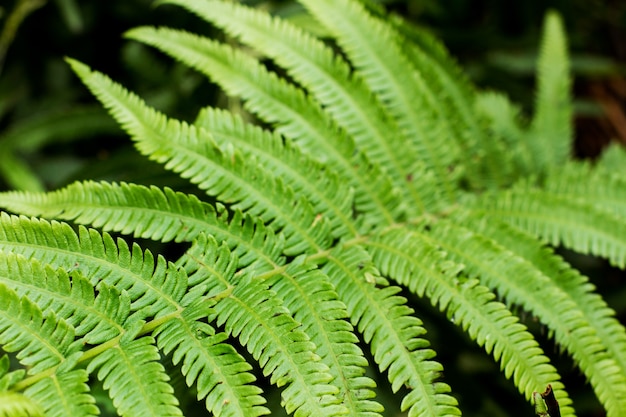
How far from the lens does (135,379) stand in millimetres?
875

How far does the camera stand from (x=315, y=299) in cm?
105

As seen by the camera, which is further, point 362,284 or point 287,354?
point 362,284

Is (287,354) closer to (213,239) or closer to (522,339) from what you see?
(213,239)

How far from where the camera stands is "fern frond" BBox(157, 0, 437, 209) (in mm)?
1385

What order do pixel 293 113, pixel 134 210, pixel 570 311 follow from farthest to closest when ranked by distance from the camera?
pixel 293 113
pixel 570 311
pixel 134 210

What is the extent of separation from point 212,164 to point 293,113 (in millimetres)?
264

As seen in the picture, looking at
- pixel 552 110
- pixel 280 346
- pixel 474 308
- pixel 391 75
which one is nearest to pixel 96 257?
pixel 280 346

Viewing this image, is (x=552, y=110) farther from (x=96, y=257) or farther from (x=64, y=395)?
(x=64, y=395)

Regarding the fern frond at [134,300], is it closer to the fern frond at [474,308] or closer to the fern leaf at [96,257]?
the fern leaf at [96,257]

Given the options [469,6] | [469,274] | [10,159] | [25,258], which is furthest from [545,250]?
[10,159]

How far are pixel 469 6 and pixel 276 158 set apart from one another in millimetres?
1446

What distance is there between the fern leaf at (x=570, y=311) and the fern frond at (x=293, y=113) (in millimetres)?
269

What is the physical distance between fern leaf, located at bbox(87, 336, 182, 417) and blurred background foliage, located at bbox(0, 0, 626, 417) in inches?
24.6

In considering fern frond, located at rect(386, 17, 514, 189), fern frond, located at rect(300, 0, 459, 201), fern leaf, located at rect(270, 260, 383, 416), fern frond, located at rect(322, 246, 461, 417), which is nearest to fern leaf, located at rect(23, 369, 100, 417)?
fern leaf, located at rect(270, 260, 383, 416)
